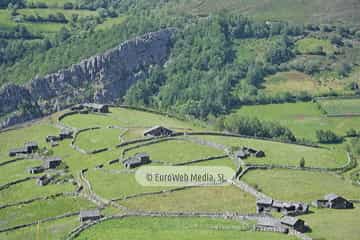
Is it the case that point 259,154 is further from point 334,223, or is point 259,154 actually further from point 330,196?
point 334,223

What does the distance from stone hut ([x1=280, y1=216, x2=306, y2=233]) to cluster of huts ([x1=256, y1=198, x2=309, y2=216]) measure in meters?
7.16

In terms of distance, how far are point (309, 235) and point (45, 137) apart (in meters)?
79.2

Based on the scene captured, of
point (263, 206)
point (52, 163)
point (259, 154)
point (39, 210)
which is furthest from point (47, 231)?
point (259, 154)

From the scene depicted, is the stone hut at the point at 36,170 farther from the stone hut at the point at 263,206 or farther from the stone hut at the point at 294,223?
the stone hut at the point at 294,223

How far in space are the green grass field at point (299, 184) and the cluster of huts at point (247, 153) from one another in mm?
8504

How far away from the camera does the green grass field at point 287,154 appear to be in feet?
453

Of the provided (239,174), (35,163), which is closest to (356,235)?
(239,174)

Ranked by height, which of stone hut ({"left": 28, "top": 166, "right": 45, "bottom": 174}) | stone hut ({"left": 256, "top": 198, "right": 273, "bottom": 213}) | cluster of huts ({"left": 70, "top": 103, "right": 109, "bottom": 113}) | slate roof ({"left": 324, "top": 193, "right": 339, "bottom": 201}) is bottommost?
cluster of huts ({"left": 70, "top": 103, "right": 109, "bottom": 113})

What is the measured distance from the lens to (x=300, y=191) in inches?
4648

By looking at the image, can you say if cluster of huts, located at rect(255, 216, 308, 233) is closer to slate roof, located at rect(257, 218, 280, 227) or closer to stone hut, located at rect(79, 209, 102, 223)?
slate roof, located at rect(257, 218, 280, 227)

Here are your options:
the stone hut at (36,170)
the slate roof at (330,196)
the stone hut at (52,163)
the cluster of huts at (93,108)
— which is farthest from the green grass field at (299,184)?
the cluster of huts at (93,108)

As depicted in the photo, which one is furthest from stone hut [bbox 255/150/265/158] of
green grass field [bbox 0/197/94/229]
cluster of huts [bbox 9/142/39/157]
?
cluster of huts [bbox 9/142/39/157]

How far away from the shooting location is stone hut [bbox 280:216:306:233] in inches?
3807

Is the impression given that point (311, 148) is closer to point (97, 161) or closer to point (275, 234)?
point (97, 161)
